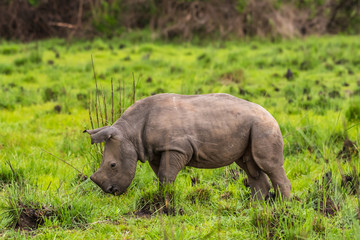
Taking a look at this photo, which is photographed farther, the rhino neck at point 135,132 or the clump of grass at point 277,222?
the rhino neck at point 135,132

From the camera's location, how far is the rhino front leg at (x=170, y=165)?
434cm

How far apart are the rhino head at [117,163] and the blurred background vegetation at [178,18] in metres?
15.1

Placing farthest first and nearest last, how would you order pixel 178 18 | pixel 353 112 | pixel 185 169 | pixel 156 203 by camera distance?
pixel 178 18 → pixel 353 112 → pixel 185 169 → pixel 156 203

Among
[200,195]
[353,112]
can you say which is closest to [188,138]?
[200,195]

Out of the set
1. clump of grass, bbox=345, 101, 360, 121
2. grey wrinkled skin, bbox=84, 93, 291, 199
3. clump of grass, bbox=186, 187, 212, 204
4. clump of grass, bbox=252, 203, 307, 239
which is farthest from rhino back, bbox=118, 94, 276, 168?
clump of grass, bbox=345, 101, 360, 121

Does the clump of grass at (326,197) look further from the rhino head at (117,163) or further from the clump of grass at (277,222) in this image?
the rhino head at (117,163)

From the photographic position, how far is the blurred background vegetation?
19.5 m

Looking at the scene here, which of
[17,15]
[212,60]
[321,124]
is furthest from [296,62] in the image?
[17,15]

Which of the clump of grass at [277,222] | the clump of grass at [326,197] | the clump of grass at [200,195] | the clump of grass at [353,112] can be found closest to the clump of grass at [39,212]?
the clump of grass at [200,195]

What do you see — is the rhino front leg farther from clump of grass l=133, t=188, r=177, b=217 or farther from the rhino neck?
the rhino neck

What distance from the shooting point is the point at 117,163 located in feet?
14.7

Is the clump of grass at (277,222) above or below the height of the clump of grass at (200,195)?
above

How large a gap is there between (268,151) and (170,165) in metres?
0.88

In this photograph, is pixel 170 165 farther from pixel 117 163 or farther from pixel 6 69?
pixel 6 69
